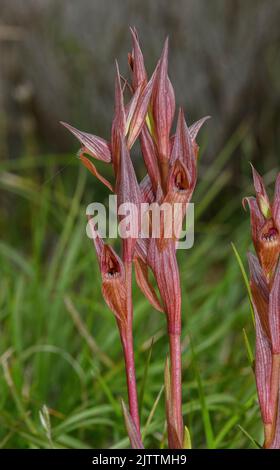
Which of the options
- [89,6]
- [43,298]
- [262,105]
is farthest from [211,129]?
[43,298]

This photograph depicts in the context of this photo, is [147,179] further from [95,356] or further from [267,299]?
[95,356]

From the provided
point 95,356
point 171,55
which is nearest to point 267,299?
point 95,356

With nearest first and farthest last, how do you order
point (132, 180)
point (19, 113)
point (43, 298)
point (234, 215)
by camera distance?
point (132, 180) → point (43, 298) → point (234, 215) → point (19, 113)

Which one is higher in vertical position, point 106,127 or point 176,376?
point 106,127

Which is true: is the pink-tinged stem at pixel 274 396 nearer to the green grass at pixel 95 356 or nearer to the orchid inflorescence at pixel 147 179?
the orchid inflorescence at pixel 147 179

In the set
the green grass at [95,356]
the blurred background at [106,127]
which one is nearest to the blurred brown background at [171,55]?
the blurred background at [106,127]

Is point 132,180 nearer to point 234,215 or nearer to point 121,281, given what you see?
point 121,281
